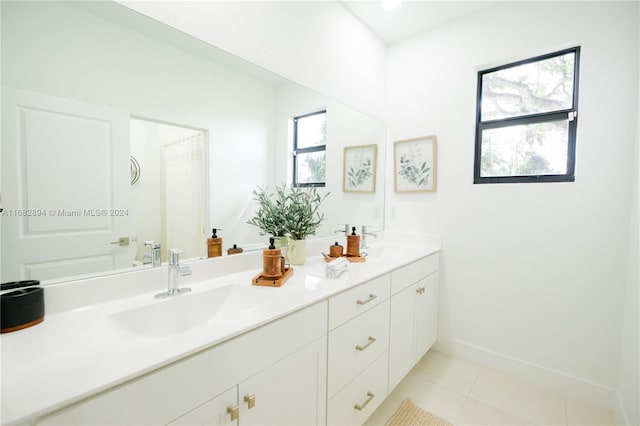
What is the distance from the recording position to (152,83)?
1137 millimetres

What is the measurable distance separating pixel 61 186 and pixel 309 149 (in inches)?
49.6

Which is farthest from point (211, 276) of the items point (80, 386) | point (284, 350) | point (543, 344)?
point (543, 344)

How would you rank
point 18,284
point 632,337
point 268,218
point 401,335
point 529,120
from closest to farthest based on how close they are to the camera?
point 18,284 → point 632,337 → point 268,218 → point 401,335 → point 529,120

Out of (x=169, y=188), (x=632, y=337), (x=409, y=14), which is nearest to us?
(x=169, y=188)

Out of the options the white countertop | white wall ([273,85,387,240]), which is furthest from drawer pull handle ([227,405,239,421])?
white wall ([273,85,387,240])

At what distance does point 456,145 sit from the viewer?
2156 mm

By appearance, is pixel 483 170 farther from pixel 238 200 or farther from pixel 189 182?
pixel 189 182

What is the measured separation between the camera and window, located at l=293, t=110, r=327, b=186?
5.77 feet

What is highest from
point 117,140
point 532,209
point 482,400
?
point 117,140

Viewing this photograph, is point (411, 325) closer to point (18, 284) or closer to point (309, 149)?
point (309, 149)

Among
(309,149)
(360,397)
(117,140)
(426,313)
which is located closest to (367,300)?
(360,397)

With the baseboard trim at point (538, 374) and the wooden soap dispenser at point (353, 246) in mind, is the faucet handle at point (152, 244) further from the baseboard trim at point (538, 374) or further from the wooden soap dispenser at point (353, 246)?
the baseboard trim at point (538, 374)

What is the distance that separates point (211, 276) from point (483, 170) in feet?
6.73

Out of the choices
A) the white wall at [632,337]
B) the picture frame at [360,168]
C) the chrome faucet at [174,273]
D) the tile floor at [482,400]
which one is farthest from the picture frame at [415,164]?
the chrome faucet at [174,273]
